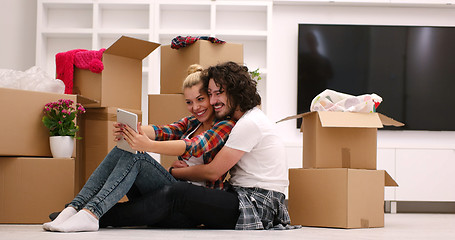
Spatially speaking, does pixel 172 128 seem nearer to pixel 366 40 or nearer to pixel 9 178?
pixel 9 178

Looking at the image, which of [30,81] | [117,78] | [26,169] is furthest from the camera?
[117,78]

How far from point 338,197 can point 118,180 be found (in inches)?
37.1

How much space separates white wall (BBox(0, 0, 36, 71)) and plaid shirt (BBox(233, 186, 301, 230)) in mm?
2442

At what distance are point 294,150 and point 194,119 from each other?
1.96m

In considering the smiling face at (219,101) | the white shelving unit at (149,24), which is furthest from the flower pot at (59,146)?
the white shelving unit at (149,24)

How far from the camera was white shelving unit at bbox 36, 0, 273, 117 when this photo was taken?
4.27m

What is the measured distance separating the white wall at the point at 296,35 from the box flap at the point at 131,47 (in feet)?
5.63

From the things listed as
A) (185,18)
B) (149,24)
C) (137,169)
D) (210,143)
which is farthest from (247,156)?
(185,18)

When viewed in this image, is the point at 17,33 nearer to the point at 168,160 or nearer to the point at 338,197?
the point at 168,160

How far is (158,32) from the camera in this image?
4258 millimetres

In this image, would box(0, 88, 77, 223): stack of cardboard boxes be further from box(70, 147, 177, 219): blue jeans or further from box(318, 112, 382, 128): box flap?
box(318, 112, 382, 128): box flap

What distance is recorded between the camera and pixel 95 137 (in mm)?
2885

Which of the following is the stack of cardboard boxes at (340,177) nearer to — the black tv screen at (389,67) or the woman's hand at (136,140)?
the woman's hand at (136,140)

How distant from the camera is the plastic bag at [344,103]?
2.48 meters
